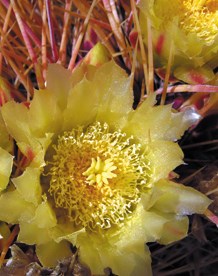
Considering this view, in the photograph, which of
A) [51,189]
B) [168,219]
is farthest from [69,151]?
[168,219]

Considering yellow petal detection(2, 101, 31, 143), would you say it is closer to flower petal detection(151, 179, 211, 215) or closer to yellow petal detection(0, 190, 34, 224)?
yellow petal detection(0, 190, 34, 224)

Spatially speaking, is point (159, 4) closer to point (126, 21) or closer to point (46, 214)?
point (126, 21)

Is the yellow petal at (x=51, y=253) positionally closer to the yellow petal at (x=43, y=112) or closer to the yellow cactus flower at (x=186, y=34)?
the yellow petal at (x=43, y=112)

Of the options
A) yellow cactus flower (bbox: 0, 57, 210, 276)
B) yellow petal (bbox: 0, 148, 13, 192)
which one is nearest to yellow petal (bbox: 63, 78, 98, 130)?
yellow cactus flower (bbox: 0, 57, 210, 276)

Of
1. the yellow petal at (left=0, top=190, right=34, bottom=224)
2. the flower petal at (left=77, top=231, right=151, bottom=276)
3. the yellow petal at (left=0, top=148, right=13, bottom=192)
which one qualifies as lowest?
the flower petal at (left=77, top=231, right=151, bottom=276)

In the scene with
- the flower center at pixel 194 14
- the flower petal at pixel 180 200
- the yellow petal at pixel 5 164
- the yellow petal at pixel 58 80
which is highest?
the yellow petal at pixel 58 80

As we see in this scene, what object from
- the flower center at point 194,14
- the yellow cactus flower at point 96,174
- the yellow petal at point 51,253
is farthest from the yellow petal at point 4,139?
the flower center at point 194,14

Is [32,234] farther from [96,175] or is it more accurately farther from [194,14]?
[194,14]
